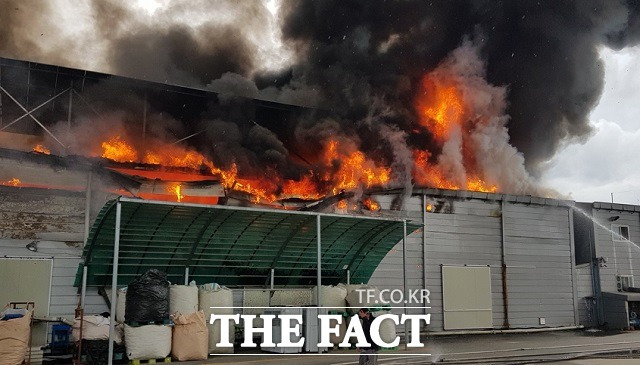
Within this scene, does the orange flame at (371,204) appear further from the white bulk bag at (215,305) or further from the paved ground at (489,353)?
the white bulk bag at (215,305)

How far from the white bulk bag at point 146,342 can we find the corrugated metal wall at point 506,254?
345 inches

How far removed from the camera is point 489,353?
15.3m

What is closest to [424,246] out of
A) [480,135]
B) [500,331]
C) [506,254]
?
[506,254]

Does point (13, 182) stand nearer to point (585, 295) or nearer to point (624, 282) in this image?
point (585, 295)

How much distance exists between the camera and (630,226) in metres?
27.5

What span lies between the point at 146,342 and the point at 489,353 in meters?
8.41

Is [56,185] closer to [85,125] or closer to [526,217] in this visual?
[85,125]

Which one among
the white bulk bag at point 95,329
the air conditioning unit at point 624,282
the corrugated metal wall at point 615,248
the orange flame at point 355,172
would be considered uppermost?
the orange flame at point 355,172

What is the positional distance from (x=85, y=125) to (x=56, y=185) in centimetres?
720

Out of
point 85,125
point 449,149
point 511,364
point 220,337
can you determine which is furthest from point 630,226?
point 85,125

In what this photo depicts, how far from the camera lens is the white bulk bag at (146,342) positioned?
13.2 metres

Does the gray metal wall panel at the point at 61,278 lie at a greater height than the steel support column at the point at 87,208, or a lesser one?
lesser

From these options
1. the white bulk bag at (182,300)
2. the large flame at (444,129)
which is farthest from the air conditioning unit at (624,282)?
the white bulk bag at (182,300)

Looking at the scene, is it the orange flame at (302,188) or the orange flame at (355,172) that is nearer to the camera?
the orange flame at (302,188)
